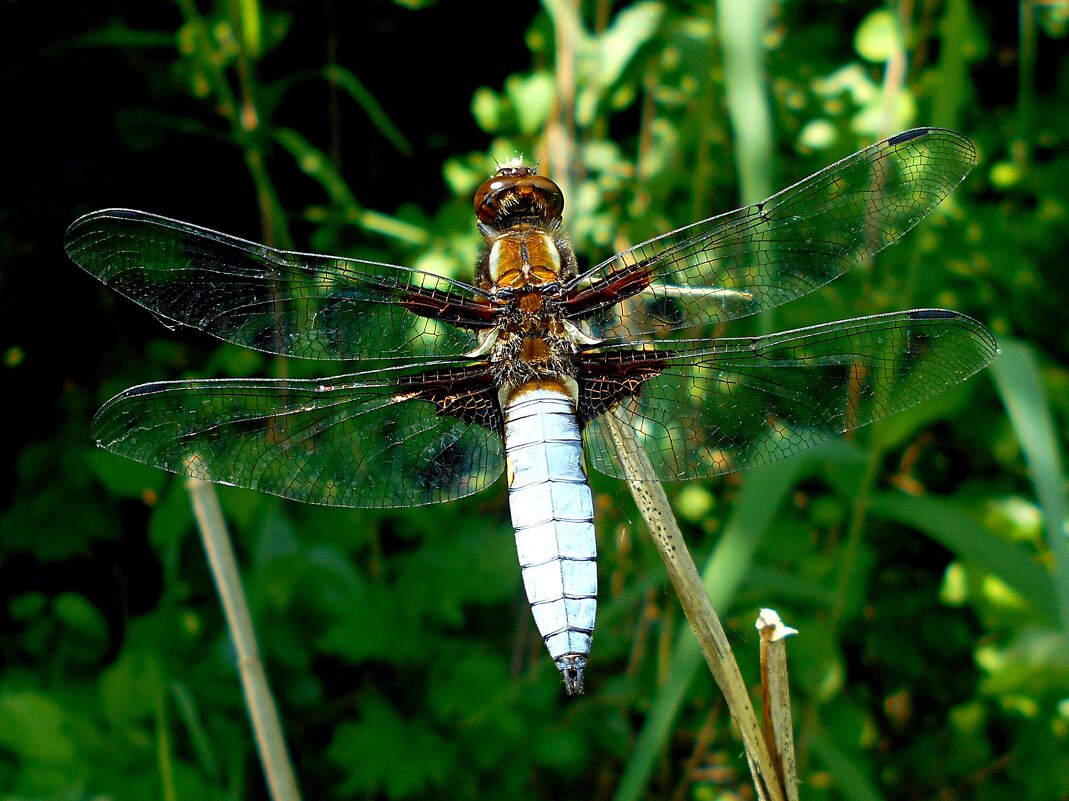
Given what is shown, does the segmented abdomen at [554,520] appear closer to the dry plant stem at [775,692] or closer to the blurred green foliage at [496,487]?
the dry plant stem at [775,692]

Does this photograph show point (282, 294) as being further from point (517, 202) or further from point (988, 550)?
point (988, 550)

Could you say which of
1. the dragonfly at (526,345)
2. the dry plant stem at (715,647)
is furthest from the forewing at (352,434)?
the dry plant stem at (715,647)

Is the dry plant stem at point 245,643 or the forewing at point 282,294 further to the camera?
the forewing at point 282,294

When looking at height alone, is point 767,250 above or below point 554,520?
above

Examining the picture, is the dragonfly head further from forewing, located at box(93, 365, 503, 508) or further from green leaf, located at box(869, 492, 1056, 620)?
green leaf, located at box(869, 492, 1056, 620)

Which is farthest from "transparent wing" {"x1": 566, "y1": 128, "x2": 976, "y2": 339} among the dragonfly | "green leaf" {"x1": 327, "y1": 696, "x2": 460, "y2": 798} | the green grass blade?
"green leaf" {"x1": 327, "y1": 696, "x2": 460, "y2": 798}

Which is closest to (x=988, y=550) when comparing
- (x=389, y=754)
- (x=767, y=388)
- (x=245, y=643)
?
(x=767, y=388)

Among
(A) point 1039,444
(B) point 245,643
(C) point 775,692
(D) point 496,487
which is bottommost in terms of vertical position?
(C) point 775,692
